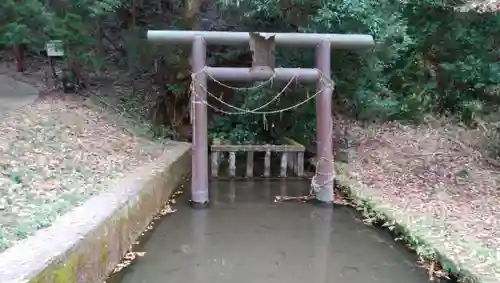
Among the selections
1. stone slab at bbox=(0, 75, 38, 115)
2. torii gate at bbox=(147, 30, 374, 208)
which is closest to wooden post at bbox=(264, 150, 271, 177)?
torii gate at bbox=(147, 30, 374, 208)

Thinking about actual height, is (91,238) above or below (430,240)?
above

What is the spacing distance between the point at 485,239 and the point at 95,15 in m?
8.00

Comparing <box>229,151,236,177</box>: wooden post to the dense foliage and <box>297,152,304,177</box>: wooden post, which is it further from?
the dense foliage

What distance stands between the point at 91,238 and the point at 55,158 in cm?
278

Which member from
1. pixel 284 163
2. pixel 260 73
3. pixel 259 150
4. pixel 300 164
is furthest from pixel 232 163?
pixel 260 73

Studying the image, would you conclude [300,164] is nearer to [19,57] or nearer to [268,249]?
[268,249]

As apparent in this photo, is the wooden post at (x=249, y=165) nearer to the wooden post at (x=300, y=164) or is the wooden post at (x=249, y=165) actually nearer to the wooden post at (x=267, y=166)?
the wooden post at (x=267, y=166)

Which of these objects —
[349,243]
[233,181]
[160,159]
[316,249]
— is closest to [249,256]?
[316,249]

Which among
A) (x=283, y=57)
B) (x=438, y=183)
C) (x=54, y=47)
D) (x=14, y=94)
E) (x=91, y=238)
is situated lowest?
(x=438, y=183)

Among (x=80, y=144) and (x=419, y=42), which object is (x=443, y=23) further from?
(x=80, y=144)

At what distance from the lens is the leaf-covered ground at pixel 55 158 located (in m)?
5.00

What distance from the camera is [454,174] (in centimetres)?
905

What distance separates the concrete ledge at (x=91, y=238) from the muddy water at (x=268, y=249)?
0.30 metres

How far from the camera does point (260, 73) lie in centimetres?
854
